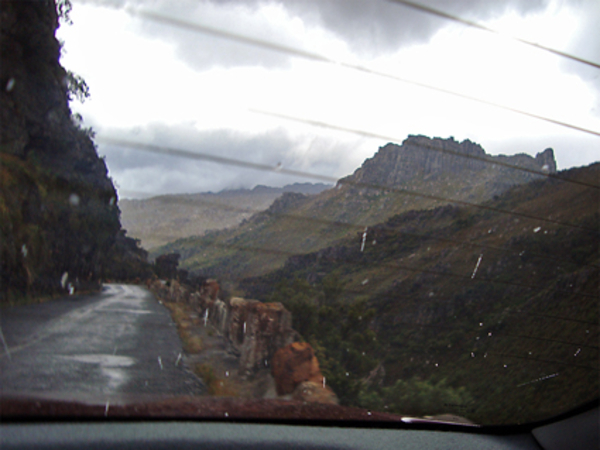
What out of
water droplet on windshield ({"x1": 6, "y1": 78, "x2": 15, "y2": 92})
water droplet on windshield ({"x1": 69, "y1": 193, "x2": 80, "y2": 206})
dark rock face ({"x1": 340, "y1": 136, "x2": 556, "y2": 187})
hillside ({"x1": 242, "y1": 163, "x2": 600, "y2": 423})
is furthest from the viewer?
hillside ({"x1": 242, "y1": 163, "x2": 600, "y2": 423})

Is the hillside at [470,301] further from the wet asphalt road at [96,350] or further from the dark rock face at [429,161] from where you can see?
the wet asphalt road at [96,350]

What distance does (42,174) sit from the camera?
7.69 ft

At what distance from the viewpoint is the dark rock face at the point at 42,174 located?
7.28 ft

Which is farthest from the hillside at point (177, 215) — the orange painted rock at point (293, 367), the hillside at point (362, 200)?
the orange painted rock at point (293, 367)

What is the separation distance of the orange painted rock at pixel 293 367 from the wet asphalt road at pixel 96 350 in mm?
633

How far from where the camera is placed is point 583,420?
2801mm

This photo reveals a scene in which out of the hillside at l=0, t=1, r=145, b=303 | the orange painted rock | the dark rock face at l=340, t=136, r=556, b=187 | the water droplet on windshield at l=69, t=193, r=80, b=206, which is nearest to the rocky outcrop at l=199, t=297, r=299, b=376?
the orange painted rock

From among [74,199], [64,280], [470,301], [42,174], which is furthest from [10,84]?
[470,301]

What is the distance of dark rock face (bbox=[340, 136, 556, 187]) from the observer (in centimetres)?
345

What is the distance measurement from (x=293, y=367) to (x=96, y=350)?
147 centimetres

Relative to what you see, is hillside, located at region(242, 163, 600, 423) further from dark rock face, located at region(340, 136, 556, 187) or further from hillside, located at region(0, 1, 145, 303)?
hillside, located at region(0, 1, 145, 303)

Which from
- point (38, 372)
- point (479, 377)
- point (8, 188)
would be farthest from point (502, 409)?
point (8, 188)

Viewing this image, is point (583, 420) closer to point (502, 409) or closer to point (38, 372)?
point (502, 409)

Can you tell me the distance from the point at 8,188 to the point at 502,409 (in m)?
4.26
